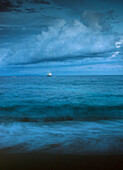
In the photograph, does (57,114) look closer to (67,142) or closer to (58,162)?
(67,142)

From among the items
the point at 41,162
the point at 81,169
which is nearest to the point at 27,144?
the point at 41,162

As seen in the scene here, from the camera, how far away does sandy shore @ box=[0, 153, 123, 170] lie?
152 inches

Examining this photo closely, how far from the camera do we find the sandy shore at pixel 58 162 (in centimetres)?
386

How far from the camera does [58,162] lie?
4.16 m

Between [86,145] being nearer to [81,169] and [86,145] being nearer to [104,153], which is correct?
[104,153]

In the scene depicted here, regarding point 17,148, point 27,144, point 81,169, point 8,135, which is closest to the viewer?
point 81,169

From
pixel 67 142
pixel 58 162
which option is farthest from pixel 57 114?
pixel 58 162

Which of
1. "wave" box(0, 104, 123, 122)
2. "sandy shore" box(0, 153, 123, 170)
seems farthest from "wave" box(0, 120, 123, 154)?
"wave" box(0, 104, 123, 122)

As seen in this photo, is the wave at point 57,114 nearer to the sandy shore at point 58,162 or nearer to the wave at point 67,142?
the wave at point 67,142

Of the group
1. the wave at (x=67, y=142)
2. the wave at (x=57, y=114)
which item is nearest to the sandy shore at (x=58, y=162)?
the wave at (x=67, y=142)

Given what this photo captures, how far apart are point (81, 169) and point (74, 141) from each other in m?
1.99

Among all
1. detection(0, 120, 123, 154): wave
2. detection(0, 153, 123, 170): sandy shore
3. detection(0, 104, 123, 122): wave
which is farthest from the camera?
detection(0, 104, 123, 122): wave

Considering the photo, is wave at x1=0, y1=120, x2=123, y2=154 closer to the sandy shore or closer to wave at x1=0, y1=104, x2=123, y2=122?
the sandy shore

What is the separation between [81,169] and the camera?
376cm
